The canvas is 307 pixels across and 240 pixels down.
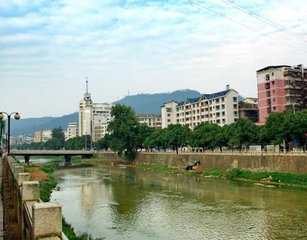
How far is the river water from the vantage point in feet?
77.9

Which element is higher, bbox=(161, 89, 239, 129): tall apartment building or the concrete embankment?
bbox=(161, 89, 239, 129): tall apartment building

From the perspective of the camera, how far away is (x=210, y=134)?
2623 inches

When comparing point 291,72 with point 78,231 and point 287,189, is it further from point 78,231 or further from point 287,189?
point 78,231

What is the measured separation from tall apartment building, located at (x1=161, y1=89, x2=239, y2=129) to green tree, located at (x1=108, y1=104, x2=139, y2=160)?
17731 millimetres

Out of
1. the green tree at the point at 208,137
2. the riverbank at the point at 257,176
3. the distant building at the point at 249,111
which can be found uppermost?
the distant building at the point at 249,111

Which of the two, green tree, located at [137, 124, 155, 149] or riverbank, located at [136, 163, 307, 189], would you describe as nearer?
riverbank, located at [136, 163, 307, 189]

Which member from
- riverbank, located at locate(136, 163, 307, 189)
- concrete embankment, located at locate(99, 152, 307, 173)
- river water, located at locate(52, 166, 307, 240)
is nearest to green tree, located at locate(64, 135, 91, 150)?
concrete embankment, located at locate(99, 152, 307, 173)

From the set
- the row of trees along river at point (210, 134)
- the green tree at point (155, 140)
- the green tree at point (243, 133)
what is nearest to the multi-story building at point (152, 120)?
the row of trees along river at point (210, 134)

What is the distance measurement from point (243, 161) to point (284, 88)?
23907 mm

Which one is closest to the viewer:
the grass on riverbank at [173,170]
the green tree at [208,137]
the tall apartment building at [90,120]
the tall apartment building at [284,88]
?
the grass on riverbank at [173,170]

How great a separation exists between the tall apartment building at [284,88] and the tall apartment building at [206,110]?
13.4m

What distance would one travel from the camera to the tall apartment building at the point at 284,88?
71.7m

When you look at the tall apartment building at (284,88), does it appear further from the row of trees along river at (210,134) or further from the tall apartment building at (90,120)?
the tall apartment building at (90,120)

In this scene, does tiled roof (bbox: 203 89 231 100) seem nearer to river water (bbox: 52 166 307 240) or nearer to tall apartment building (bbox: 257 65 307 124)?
tall apartment building (bbox: 257 65 307 124)
